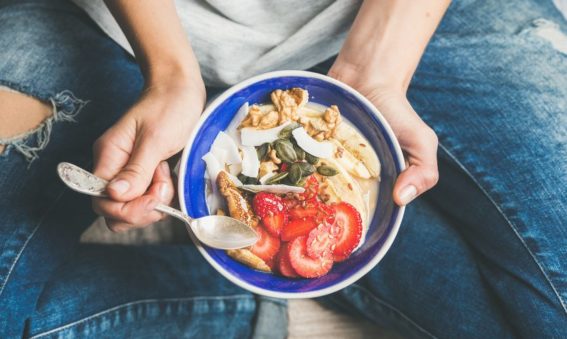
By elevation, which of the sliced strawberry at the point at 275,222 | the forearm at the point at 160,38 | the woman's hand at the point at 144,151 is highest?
the forearm at the point at 160,38

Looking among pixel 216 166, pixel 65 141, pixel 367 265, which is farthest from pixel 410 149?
pixel 65 141

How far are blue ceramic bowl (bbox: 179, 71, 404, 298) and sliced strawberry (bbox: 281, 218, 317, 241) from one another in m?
0.07

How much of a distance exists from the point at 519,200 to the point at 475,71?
292 millimetres

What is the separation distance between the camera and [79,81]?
1046 mm

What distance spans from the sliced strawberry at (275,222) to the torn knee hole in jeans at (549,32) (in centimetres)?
71

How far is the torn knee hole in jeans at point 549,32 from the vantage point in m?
1.10

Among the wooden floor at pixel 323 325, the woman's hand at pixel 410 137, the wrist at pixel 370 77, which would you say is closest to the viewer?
the woman's hand at pixel 410 137

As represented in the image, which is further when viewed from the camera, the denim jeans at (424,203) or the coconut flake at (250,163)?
the denim jeans at (424,203)

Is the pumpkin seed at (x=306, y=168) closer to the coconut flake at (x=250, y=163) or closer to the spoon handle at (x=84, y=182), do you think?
the coconut flake at (x=250, y=163)

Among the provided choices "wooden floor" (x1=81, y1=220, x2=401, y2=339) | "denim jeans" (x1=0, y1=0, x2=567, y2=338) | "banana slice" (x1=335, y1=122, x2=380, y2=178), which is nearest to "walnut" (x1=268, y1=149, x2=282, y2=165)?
"banana slice" (x1=335, y1=122, x2=380, y2=178)

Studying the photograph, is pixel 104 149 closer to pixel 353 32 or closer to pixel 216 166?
pixel 216 166

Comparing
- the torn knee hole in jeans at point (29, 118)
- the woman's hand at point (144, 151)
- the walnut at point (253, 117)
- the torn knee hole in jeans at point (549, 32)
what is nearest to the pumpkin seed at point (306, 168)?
the walnut at point (253, 117)

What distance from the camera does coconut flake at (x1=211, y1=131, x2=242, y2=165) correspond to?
85 cm

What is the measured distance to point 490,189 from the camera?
104 centimetres
